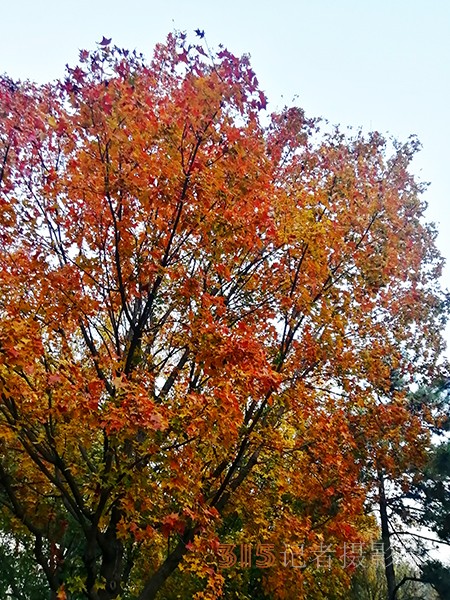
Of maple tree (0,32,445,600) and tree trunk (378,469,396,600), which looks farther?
tree trunk (378,469,396,600)

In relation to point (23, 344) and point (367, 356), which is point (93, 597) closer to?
point (23, 344)

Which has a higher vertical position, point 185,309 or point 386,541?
point 185,309

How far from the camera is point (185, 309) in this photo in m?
5.84

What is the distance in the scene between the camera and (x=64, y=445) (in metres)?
5.89

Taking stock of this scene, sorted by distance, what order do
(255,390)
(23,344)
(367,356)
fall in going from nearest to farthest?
(23,344)
(255,390)
(367,356)

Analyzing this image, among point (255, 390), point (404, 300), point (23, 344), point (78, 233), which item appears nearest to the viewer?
point (23, 344)

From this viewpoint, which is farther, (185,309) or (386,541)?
(386,541)

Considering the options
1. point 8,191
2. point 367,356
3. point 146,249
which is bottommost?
point 367,356

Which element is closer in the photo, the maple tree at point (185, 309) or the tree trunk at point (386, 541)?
the maple tree at point (185, 309)

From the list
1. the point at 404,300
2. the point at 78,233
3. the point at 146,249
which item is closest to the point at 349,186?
the point at 404,300

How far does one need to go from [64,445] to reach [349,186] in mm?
4753

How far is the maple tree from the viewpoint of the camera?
477 centimetres

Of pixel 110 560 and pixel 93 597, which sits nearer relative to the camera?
pixel 93 597

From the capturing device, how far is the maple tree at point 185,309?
15.6 feet
